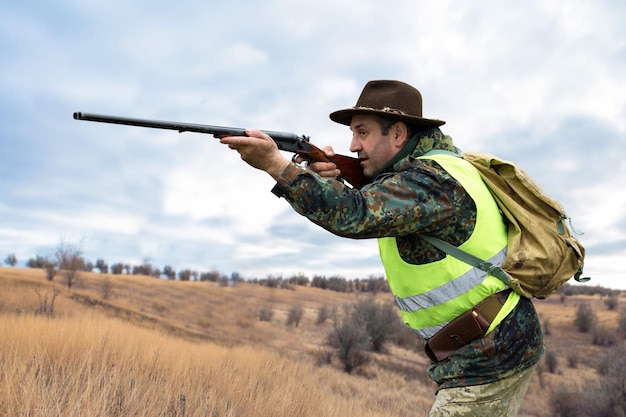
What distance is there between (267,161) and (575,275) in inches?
79.9


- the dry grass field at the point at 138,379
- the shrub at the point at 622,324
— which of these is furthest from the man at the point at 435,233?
the shrub at the point at 622,324

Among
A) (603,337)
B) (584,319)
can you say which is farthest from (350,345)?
(584,319)

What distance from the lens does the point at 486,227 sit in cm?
236

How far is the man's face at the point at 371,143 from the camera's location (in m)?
2.66

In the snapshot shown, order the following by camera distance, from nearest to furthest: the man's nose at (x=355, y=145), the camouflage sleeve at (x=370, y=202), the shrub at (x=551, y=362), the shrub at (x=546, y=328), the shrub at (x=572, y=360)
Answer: the camouflage sleeve at (x=370, y=202) < the man's nose at (x=355, y=145) < the shrub at (x=551, y=362) < the shrub at (x=572, y=360) < the shrub at (x=546, y=328)

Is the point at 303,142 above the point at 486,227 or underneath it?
above

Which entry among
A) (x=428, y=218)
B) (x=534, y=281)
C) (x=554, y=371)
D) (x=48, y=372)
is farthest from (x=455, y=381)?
(x=554, y=371)

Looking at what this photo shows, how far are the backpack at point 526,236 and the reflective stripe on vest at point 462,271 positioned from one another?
0.15ft

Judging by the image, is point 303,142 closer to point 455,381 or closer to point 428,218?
point 428,218

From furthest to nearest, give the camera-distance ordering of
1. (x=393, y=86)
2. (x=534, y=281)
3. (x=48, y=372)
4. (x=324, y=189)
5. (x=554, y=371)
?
(x=554, y=371) < (x=48, y=372) < (x=393, y=86) < (x=534, y=281) < (x=324, y=189)

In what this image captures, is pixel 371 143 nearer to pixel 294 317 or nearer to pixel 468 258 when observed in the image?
pixel 468 258

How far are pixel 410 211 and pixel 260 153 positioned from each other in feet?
2.44

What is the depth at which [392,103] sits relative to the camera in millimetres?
2627

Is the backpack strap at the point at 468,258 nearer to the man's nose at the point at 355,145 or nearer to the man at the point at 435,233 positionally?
the man at the point at 435,233
